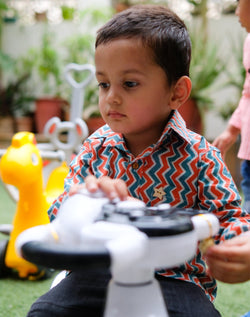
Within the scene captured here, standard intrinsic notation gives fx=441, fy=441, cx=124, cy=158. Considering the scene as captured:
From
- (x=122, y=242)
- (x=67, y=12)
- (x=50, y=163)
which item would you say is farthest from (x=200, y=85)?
(x=122, y=242)

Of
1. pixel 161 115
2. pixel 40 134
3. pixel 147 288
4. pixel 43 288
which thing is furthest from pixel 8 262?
pixel 40 134

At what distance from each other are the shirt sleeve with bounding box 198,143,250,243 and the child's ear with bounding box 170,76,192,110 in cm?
10

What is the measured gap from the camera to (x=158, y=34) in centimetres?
69

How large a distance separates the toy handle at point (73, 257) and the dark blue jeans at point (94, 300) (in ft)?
0.81

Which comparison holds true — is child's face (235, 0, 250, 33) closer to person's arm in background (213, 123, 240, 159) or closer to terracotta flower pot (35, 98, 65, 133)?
Result: person's arm in background (213, 123, 240, 159)

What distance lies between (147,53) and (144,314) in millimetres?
383

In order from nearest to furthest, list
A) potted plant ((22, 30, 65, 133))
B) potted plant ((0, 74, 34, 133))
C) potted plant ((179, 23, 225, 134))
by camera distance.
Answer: potted plant ((179, 23, 225, 134)) → potted plant ((22, 30, 65, 133)) → potted plant ((0, 74, 34, 133))

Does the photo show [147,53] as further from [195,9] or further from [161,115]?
[195,9]

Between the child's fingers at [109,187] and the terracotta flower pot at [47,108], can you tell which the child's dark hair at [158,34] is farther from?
the terracotta flower pot at [47,108]

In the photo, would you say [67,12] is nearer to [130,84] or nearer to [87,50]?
[87,50]

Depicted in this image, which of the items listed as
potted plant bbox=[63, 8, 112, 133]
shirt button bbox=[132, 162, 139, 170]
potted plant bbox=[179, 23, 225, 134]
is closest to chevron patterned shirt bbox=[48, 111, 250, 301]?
shirt button bbox=[132, 162, 139, 170]

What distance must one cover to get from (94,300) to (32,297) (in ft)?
1.82

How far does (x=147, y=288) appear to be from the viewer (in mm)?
495

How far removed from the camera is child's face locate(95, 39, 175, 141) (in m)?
0.66
